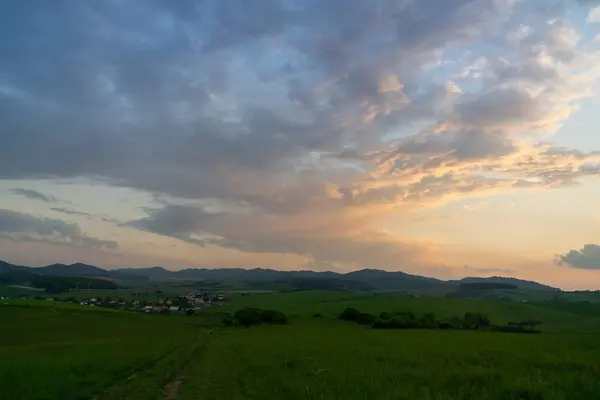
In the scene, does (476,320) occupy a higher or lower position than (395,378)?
lower

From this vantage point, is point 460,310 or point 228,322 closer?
point 228,322

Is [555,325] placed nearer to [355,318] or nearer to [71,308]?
[355,318]

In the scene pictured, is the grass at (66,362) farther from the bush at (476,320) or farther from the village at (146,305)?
the bush at (476,320)

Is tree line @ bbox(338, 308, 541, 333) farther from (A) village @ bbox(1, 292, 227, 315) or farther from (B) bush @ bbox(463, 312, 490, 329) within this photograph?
(A) village @ bbox(1, 292, 227, 315)

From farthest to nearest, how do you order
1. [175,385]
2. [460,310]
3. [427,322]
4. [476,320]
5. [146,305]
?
[146,305]
[460,310]
[476,320]
[427,322]
[175,385]

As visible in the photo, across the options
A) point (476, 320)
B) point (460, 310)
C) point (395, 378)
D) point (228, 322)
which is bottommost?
point (228, 322)

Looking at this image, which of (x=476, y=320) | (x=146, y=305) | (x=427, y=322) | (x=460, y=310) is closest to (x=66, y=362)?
(x=427, y=322)

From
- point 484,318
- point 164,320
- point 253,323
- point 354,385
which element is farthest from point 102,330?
point 484,318

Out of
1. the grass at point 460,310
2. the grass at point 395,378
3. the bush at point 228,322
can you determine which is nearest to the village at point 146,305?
the grass at point 460,310

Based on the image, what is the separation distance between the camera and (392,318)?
94812mm

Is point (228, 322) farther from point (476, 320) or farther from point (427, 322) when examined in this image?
point (476, 320)

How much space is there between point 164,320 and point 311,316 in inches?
1293

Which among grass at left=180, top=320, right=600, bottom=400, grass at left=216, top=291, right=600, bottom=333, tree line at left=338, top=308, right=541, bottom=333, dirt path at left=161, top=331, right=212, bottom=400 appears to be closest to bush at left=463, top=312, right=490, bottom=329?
tree line at left=338, top=308, right=541, bottom=333

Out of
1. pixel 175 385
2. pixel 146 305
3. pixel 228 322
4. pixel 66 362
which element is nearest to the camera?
pixel 175 385
